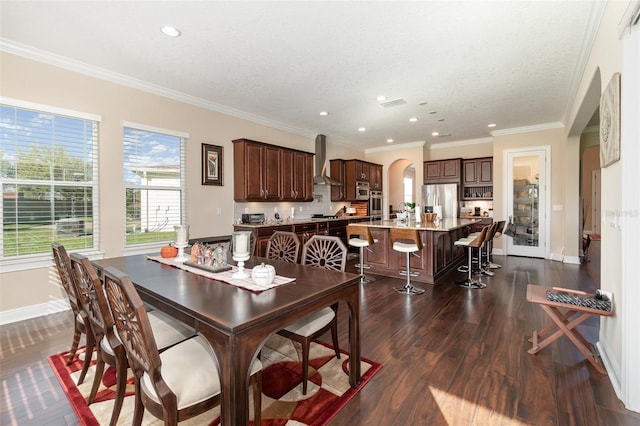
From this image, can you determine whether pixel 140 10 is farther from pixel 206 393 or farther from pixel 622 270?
pixel 622 270

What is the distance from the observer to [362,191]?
25.9 ft

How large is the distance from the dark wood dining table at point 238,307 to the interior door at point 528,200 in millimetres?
6497

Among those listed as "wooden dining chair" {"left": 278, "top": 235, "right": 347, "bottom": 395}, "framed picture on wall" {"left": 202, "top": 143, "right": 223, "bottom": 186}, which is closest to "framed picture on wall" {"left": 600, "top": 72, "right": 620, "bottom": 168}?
"wooden dining chair" {"left": 278, "top": 235, "right": 347, "bottom": 395}

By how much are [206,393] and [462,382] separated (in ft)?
5.76

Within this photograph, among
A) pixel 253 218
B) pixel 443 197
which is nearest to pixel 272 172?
pixel 253 218

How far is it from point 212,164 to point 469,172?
6.53 meters

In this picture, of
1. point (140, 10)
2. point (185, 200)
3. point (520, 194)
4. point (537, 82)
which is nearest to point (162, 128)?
point (185, 200)

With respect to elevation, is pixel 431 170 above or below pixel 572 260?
above

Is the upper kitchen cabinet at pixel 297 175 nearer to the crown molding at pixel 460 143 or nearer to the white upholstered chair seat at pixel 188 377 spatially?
the crown molding at pixel 460 143

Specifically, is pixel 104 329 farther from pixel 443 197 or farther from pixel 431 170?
pixel 431 170

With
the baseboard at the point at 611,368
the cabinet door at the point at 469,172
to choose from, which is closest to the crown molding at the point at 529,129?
the cabinet door at the point at 469,172

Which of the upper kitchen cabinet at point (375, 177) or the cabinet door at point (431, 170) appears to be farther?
the upper kitchen cabinet at point (375, 177)

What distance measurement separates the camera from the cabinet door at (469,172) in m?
7.68

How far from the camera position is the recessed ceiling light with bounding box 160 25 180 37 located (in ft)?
9.10
